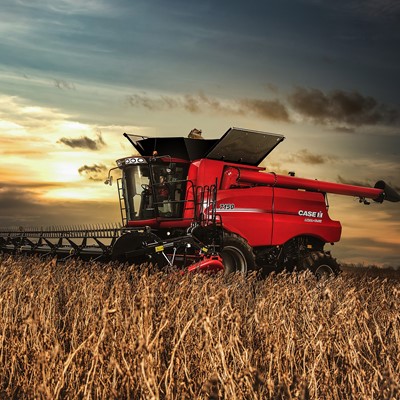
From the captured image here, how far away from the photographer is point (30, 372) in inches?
184

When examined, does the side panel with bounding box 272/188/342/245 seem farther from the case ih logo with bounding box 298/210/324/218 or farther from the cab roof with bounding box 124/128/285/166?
the cab roof with bounding box 124/128/285/166

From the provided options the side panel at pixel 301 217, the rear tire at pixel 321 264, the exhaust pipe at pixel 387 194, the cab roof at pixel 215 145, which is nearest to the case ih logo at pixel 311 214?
the side panel at pixel 301 217

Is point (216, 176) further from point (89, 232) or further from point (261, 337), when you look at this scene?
point (261, 337)

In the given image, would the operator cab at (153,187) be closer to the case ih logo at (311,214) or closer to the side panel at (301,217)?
the side panel at (301,217)

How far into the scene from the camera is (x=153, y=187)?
11.2 metres

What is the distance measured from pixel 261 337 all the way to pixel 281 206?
774 centimetres

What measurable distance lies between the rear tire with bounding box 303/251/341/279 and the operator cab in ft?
9.28

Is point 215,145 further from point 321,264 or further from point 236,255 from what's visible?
point 321,264

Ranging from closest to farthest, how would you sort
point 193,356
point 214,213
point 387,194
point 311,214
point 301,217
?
point 193,356 → point 214,213 → point 301,217 → point 311,214 → point 387,194

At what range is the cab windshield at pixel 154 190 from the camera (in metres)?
11.2

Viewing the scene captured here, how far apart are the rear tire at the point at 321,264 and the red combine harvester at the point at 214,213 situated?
0.02 meters

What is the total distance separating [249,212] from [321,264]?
74.1 inches

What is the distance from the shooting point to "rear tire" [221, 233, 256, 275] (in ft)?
35.5

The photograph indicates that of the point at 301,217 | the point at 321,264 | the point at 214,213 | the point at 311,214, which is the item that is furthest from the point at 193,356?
the point at 311,214
